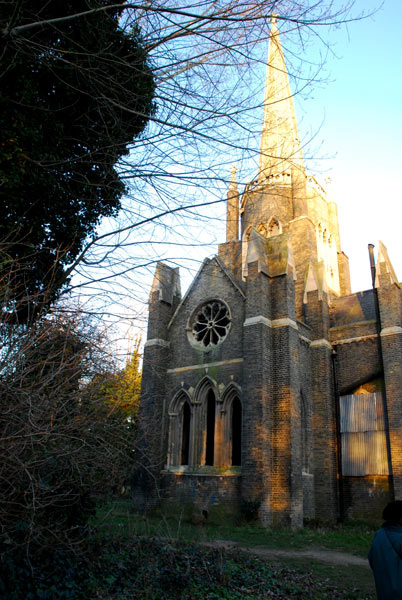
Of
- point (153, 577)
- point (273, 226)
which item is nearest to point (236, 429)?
point (153, 577)

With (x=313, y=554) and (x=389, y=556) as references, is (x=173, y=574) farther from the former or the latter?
(x=313, y=554)

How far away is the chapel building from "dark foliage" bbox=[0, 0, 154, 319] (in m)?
6.48

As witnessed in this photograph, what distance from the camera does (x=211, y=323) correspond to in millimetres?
18719

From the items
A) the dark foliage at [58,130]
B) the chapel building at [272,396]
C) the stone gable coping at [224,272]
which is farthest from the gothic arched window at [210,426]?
the dark foliage at [58,130]

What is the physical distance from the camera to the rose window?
1839cm

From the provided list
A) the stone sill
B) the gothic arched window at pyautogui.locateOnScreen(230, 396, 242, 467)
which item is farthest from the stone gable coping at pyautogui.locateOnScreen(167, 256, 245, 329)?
the stone sill

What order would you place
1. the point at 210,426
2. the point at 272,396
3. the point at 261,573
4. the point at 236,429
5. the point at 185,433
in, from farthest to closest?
the point at 185,433 < the point at 210,426 < the point at 236,429 < the point at 272,396 < the point at 261,573

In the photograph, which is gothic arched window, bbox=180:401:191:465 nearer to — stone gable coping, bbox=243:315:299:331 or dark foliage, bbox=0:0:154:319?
stone gable coping, bbox=243:315:299:331

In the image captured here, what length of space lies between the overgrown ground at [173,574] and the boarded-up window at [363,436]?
8.06m

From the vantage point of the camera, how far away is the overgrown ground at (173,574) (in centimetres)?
589

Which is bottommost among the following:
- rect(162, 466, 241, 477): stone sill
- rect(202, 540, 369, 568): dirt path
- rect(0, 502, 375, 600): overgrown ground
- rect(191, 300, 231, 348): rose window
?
rect(202, 540, 369, 568): dirt path

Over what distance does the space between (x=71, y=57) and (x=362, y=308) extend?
16310 millimetres

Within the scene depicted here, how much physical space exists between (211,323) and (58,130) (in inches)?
454

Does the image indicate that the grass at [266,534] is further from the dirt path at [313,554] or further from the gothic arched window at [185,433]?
the gothic arched window at [185,433]
